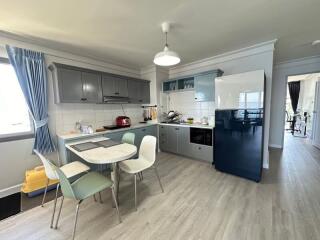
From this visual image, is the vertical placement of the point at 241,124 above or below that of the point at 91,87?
below

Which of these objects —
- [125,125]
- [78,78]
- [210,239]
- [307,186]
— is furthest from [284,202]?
[78,78]

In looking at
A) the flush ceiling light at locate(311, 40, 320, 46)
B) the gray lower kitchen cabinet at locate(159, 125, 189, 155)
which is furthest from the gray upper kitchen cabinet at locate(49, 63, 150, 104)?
the flush ceiling light at locate(311, 40, 320, 46)

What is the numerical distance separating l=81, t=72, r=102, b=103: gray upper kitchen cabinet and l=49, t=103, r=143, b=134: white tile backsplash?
1.03 feet

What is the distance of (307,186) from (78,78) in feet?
14.0

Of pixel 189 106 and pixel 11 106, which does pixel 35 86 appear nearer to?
pixel 11 106

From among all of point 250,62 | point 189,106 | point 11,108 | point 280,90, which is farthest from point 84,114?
point 280,90

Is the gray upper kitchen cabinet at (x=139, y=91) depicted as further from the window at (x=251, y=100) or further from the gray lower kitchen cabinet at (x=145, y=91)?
the window at (x=251, y=100)

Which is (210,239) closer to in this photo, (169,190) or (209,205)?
(209,205)

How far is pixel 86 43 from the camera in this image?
2.50 metres

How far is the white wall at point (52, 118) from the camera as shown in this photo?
223 cm

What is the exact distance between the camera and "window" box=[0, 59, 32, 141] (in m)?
2.25

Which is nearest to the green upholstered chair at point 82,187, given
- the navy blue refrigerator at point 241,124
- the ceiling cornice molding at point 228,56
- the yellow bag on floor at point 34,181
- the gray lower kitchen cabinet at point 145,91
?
the yellow bag on floor at point 34,181

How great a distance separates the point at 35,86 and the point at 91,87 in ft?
2.85

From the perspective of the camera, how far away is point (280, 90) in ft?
13.3
